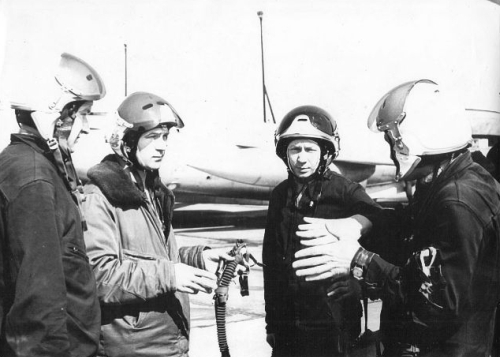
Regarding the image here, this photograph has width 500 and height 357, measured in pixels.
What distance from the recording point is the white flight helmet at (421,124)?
7.84 ft

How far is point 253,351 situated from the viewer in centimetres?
390

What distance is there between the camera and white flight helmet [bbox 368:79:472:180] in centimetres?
239

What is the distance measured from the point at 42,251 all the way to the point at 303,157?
172cm

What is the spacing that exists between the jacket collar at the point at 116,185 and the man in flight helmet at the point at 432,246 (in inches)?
37.0

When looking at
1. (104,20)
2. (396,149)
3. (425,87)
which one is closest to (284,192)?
(396,149)

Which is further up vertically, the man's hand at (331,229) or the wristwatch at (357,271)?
the man's hand at (331,229)

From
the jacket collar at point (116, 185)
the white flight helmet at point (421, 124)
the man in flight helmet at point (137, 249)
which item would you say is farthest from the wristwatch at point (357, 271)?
the jacket collar at point (116, 185)

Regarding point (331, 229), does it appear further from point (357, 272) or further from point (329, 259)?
point (357, 272)

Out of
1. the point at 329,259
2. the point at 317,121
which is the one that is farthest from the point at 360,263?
the point at 317,121

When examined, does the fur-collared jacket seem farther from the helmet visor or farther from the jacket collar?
the helmet visor

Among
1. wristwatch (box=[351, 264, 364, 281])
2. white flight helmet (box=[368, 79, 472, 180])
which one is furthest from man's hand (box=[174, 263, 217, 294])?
white flight helmet (box=[368, 79, 472, 180])

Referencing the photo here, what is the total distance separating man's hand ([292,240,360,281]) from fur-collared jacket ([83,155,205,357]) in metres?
0.67

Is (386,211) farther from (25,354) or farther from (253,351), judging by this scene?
(25,354)

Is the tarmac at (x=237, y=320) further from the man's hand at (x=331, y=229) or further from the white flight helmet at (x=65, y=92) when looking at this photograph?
the white flight helmet at (x=65, y=92)
